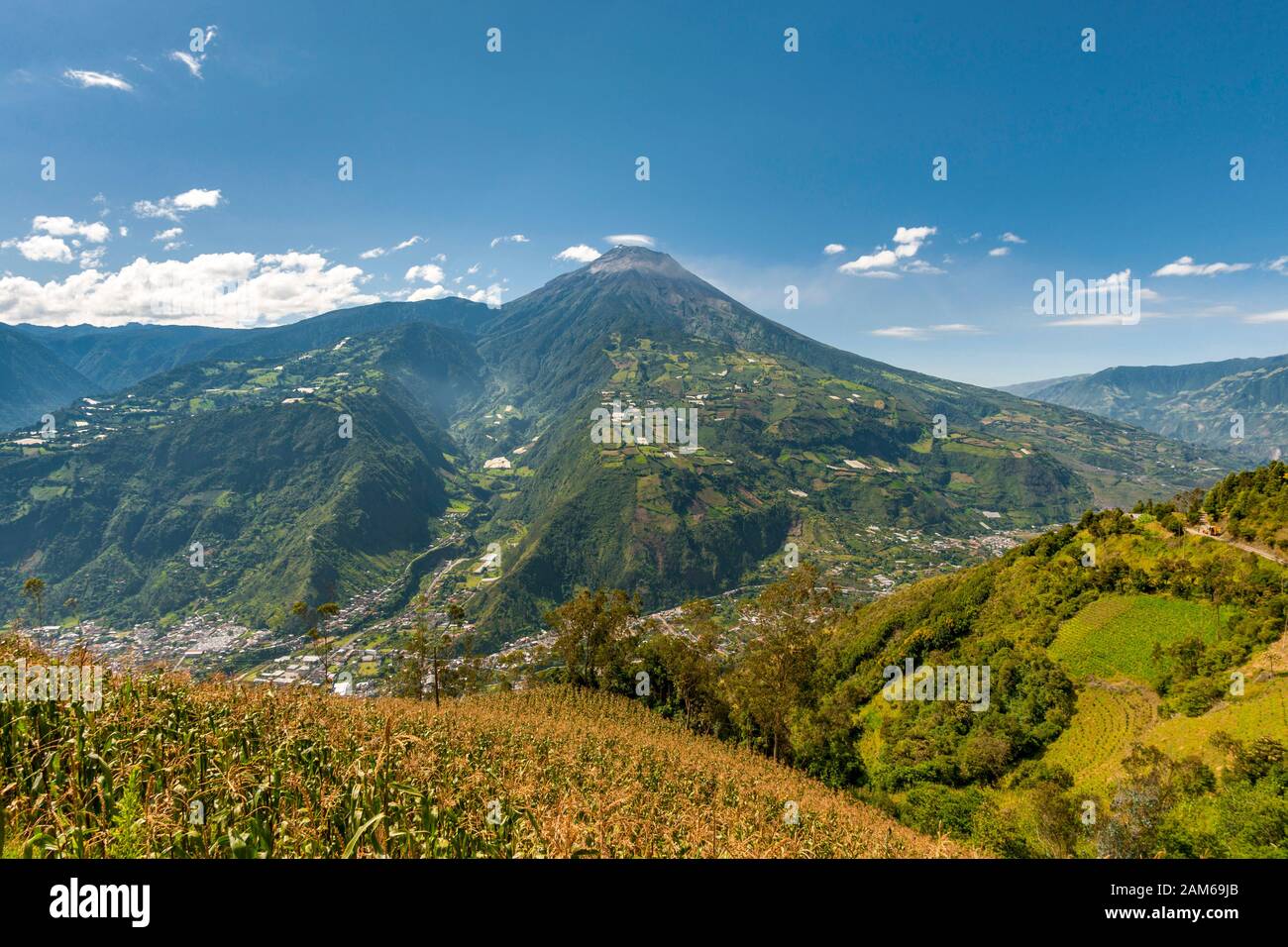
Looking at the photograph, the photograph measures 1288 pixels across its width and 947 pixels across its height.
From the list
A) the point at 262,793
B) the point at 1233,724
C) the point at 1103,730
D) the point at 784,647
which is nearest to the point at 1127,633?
the point at 1103,730

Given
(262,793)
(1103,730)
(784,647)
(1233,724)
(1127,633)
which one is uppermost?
(262,793)

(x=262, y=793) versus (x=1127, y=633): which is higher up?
(x=262, y=793)

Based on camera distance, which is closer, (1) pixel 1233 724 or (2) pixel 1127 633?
(1) pixel 1233 724

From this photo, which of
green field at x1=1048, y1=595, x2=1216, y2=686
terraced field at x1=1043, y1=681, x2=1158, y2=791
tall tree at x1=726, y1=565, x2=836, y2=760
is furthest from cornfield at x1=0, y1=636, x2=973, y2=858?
green field at x1=1048, y1=595, x2=1216, y2=686

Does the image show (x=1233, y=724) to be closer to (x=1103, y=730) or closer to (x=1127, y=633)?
(x=1103, y=730)

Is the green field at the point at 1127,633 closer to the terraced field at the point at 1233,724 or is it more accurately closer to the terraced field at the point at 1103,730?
the terraced field at the point at 1103,730

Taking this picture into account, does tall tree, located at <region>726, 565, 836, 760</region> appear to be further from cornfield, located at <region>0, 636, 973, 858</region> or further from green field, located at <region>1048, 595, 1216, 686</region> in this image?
green field, located at <region>1048, 595, 1216, 686</region>
